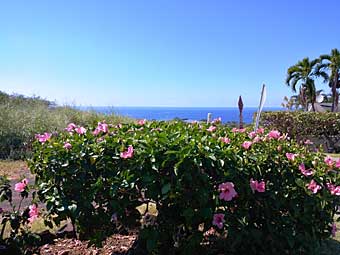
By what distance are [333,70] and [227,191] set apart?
2390 cm

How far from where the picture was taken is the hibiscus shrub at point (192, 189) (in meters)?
1.99

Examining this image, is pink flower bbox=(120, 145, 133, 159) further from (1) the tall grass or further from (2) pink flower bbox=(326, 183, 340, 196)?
(1) the tall grass

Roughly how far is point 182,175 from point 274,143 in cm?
88

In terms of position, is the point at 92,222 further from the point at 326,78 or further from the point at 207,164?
the point at 326,78

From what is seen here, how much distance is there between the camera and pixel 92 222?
2.24 meters

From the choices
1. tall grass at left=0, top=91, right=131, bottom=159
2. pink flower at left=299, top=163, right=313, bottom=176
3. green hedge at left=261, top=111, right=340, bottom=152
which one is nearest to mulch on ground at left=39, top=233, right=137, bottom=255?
pink flower at left=299, top=163, right=313, bottom=176

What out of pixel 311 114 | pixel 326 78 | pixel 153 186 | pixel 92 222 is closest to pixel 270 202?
pixel 153 186

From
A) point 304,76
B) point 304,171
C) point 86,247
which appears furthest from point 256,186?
point 304,76

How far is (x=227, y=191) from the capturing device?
195 cm

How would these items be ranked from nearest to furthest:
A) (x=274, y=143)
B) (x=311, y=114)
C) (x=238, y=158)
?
(x=238, y=158)
(x=274, y=143)
(x=311, y=114)

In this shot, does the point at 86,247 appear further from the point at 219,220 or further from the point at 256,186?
the point at 256,186

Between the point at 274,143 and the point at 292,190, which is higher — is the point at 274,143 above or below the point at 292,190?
above

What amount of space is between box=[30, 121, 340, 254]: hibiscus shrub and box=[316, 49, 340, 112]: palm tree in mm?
22561

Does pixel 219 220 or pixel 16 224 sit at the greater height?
pixel 219 220
